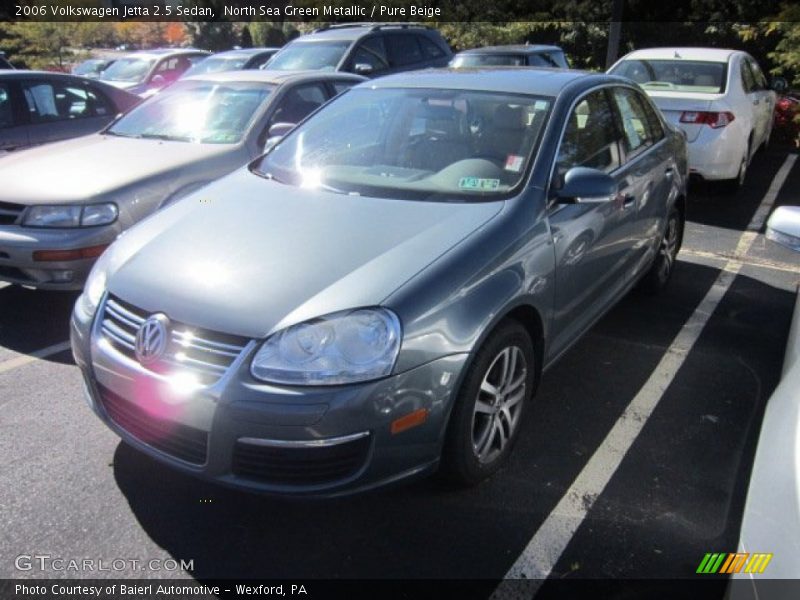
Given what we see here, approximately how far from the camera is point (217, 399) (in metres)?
2.27

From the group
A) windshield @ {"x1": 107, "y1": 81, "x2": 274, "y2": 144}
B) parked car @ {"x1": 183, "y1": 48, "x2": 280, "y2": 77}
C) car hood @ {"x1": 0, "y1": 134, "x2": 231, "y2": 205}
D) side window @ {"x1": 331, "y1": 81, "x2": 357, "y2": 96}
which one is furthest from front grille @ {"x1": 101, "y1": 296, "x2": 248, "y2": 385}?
parked car @ {"x1": 183, "y1": 48, "x2": 280, "y2": 77}

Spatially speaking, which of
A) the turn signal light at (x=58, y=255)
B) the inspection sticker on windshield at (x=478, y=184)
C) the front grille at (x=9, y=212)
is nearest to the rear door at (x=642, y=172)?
the inspection sticker on windshield at (x=478, y=184)

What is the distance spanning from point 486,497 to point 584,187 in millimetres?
1423

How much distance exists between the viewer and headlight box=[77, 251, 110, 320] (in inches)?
109

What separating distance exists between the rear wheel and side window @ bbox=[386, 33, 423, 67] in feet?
21.4

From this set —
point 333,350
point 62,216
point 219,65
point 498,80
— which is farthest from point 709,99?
point 219,65

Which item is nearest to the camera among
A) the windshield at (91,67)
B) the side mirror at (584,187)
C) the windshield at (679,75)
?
the side mirror at (584,187)

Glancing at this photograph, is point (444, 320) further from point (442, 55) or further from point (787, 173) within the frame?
point (442, 55)

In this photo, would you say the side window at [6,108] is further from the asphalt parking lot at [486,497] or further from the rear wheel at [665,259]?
the rear wheel at [665,259]

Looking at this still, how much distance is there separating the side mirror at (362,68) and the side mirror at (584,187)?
729cm

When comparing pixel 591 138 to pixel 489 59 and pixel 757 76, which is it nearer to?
pixel 757 76

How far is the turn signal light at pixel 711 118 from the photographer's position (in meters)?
7.13

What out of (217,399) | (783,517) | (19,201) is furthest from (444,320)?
(19,201)

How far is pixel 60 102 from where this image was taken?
7070mm
